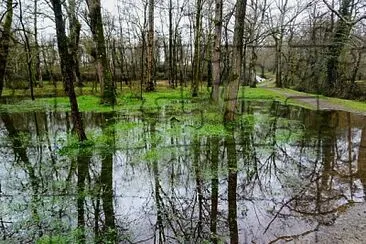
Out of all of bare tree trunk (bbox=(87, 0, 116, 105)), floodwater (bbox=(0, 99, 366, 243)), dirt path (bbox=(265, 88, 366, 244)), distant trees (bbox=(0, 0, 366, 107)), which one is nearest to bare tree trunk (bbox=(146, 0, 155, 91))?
distant trees (bbox=(0, 0, 366, 107))

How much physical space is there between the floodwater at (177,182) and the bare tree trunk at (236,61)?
2.51 ft

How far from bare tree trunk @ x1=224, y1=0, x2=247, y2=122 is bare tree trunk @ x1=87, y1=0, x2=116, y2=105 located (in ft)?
21.0

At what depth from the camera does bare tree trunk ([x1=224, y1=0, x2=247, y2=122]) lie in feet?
31.3

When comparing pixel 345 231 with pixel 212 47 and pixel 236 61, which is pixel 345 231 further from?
pixel 212 47

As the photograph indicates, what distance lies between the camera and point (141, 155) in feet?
23.0

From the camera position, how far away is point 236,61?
989 centimetres

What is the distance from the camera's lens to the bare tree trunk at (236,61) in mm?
9547

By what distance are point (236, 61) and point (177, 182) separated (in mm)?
5469

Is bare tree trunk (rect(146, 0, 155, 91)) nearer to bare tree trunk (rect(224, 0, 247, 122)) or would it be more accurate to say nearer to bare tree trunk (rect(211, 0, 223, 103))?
bare tree trunk (rect(211, 0, 223, 103))

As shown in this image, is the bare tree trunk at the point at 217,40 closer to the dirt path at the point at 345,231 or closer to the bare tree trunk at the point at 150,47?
the bare tree trunk at the point at 150,47

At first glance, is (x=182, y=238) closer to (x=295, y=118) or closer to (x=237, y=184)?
(x=237, y=184)

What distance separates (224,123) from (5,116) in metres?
8.38

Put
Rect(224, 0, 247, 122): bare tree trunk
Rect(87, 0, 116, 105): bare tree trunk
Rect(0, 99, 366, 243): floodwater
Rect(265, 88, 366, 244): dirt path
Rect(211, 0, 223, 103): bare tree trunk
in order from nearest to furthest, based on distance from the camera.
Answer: Rect(265, 88, 366, 244): dirt path
Rect(0, 99, 366, 243): floodwater
Rect(224, 0, 247, 122): bare tree trunk
Rect(211, 0, 223, 103): bare tree trunk
Rect(87, 0, 116, 105): bare tree trunk

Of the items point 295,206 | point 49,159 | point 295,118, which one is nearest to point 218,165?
point 295,206
